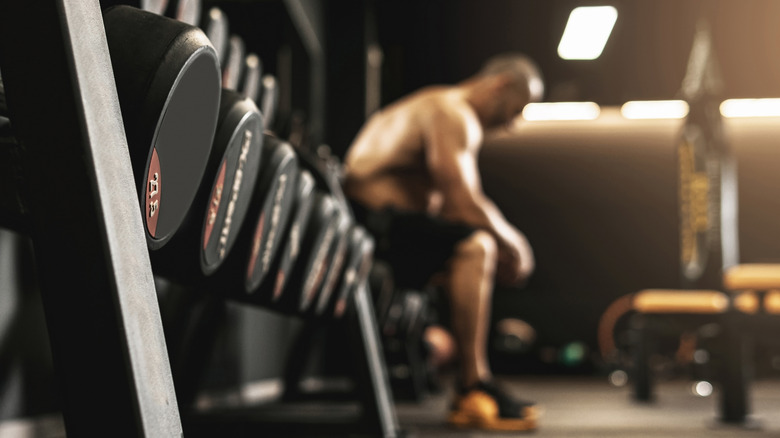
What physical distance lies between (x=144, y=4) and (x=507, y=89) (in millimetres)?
2305

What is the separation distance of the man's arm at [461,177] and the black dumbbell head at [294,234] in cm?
163

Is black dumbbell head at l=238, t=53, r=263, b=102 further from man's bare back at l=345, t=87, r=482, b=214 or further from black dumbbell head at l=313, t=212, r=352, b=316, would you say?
man's bare back at l=345, t=87, r=482, b=214

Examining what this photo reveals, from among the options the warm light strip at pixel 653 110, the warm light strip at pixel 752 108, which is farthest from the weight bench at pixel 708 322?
the warm light strip at pixel 752 108

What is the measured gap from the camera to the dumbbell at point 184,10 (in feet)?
3.10

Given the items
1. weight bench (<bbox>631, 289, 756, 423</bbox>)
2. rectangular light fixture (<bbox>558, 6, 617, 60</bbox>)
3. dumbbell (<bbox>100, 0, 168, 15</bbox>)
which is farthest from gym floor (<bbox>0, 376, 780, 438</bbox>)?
rectangular light fixture (<bbox>558, 6, 617, 60</bbox>)

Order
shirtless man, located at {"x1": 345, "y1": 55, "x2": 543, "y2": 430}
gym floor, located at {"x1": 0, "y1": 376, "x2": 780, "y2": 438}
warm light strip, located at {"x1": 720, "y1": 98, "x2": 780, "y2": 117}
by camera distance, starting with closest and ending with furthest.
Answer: gym floor, located at {"x1": 0, "y1": 376, "x2": 780, "y2": 438} → shirtless man, located at {"x1": 345, "y1": 55, "x2": 543, "y2": 430} → warm light strip, located at {"x1": 720, "y1": 98, "x2": 780, "y2": 117}

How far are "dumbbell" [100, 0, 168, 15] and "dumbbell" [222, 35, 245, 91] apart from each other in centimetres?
30

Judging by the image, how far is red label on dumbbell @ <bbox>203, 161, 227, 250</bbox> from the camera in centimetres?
79

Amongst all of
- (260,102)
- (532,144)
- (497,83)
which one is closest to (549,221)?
(532,144)

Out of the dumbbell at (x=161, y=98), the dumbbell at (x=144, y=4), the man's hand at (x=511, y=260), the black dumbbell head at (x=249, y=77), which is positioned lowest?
the man's hand at (x=511, y=260)

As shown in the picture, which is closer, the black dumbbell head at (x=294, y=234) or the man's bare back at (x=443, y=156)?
the black dumbbell head at (x=294, y=234)

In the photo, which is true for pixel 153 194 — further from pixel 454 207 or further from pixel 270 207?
pixel 454 207

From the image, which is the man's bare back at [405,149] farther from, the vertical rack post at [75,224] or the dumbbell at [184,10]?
the vertical rack post at [75,224]

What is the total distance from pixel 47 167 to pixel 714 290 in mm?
3292
